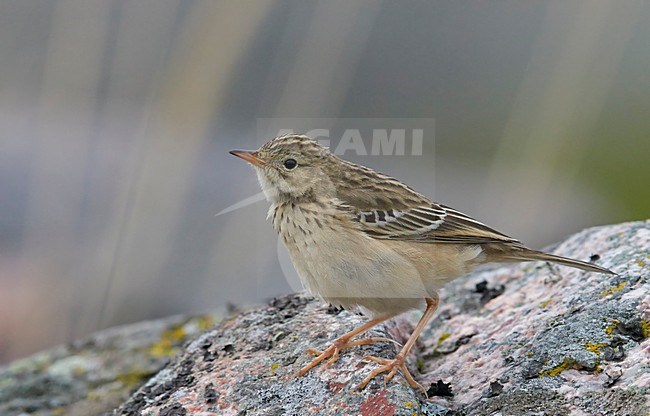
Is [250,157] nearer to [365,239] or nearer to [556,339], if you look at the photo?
[365,239]

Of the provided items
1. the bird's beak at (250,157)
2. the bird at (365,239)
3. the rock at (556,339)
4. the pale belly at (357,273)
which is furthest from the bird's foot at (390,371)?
the bird's beak at (250,157)

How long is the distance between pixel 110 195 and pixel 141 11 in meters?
2.83

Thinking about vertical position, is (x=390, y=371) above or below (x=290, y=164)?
below

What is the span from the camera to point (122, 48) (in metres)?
7.61

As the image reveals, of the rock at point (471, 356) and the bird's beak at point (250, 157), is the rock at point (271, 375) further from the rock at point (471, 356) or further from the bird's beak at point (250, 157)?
the bird's beak at point (250, 157)

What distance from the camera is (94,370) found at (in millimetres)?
6105

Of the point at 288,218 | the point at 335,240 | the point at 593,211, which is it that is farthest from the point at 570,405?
the point at 593,211

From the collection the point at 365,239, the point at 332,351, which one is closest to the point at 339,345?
the point at 332,351

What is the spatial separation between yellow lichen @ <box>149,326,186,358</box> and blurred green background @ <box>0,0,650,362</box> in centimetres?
97

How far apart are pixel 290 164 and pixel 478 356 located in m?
1.84

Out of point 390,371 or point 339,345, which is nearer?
point 390,371

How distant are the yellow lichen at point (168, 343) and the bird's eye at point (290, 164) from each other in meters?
1.70

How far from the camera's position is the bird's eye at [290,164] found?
564cm

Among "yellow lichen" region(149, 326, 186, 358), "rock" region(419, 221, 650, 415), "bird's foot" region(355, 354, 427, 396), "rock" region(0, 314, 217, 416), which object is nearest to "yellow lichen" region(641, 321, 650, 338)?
"rock" region(419, 221, 650, 415)
